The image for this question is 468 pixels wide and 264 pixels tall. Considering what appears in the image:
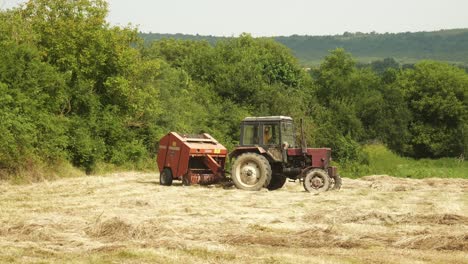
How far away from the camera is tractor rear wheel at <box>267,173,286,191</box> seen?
21.1 meters

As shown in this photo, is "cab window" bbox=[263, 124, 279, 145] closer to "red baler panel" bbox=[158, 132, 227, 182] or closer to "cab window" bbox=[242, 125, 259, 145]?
"cab window" bbox=[242, 125, 259, 145]

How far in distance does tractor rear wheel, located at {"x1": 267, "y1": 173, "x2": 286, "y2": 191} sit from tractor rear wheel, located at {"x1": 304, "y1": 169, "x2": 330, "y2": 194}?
4.84ft

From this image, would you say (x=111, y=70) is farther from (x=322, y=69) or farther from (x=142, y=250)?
(x=322, y=69)

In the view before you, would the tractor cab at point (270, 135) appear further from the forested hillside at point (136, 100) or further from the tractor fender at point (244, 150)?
the forested hillside at point (136, 100)

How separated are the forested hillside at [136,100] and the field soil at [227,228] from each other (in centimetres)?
574

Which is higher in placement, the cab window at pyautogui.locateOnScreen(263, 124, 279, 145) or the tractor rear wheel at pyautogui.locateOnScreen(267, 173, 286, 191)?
the cab window at pyautogui.locateOnScreen(263, 124, 279, 145)

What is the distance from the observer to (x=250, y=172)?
20.0 metres

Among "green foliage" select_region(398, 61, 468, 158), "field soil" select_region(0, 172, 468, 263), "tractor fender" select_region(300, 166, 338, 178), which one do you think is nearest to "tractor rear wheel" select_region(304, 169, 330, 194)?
"tractor fender" select_region(300, 166, 338, 178)

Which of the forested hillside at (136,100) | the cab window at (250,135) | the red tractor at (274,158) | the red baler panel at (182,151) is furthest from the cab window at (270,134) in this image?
the forested hillside at (136,100)

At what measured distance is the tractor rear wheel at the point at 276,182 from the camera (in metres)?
21.1

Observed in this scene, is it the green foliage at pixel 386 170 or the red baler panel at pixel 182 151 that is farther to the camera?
the green foliage at pixel 386 170

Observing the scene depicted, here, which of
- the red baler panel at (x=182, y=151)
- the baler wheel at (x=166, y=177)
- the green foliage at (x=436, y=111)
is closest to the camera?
the red baler panel at (x=182, y=151)

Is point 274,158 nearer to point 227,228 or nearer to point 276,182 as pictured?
point 276,182

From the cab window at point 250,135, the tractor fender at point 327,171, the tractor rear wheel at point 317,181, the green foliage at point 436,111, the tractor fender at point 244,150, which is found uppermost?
the green foliage at point 436,111
